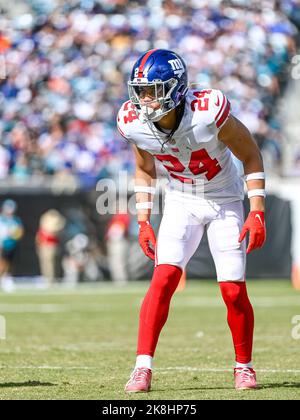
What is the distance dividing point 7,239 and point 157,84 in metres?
11.4

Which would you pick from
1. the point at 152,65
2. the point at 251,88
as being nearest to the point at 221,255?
the point at 152,65

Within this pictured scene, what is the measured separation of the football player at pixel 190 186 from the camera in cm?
471

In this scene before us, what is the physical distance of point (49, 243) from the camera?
51.2ft

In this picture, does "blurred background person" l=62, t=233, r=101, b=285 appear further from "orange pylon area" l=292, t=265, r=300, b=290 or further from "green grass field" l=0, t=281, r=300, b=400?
"orange pylon area" l=292, t=265, r=300, b=290

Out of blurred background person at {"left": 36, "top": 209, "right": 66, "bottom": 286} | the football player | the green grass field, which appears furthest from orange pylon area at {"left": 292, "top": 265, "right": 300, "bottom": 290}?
the football player

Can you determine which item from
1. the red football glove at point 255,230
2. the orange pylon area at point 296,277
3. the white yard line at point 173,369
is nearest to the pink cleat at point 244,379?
the red football glove at point 255,230

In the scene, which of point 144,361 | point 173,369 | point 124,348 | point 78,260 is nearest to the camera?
point 144,361

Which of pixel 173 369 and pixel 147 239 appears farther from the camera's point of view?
pixel 173 369

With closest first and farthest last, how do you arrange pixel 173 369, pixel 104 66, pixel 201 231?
pixel 201 231, pixel 173 369, pixel 104 66

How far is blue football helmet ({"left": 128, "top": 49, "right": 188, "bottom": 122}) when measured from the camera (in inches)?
184

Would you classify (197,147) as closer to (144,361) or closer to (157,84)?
(157,84)

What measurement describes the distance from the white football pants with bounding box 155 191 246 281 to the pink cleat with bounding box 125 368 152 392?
0.60m

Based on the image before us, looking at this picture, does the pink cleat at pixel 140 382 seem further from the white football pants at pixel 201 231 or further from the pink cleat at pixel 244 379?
the white football pants at pixel 201 231

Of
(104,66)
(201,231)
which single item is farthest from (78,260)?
(201,231)
